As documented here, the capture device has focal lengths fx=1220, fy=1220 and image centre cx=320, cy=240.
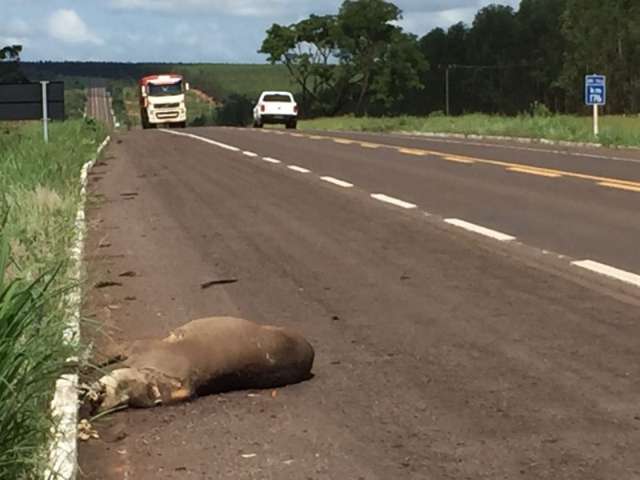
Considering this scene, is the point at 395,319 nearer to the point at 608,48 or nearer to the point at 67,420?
the point at 67,420

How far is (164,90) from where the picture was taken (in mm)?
69188

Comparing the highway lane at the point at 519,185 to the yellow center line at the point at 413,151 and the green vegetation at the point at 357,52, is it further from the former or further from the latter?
the green vegetation at the point at 357,52

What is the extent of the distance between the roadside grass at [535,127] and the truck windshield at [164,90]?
15894 mm

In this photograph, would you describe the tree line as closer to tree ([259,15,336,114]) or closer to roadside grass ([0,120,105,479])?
tree ([259,15,336,114])

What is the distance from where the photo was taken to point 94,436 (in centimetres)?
534

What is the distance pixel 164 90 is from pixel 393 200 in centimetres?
5472

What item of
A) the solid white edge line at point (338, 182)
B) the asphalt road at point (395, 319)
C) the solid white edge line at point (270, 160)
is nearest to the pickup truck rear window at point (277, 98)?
the solid white edge line at point (270, 160)

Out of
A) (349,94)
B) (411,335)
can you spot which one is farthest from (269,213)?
(349,94)

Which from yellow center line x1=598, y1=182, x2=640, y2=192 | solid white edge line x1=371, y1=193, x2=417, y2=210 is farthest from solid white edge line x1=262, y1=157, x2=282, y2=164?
yellow center line x1=598, y1=182, x2=640, y2=192

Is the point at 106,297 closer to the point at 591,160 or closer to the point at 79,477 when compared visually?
the point at 79,477

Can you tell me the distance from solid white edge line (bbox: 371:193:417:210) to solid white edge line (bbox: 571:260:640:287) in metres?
5.05

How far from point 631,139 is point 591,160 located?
7526mm

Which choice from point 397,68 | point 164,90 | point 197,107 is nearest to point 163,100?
point 164,90

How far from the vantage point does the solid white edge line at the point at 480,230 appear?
11.8 m
